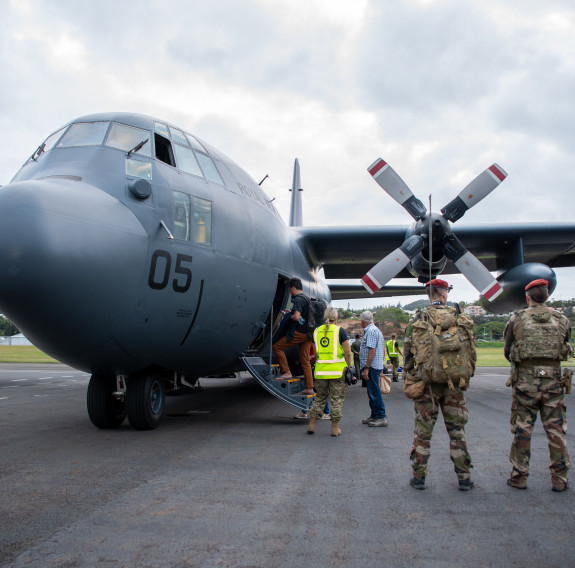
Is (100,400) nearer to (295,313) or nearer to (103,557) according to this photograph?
(295,313)

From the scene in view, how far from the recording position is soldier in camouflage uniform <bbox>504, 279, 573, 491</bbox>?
3.95 meters

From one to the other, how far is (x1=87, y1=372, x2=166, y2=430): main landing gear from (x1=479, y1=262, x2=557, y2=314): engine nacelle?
910cm

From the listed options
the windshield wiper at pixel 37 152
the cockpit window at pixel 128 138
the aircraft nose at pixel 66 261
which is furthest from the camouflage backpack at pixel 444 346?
the windshield wiper at pixel 37 152

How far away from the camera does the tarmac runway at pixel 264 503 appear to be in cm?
271

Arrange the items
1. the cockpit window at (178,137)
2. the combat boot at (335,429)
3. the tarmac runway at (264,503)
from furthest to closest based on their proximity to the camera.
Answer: the cockpit window at (178,137)
the combat boot at (335,429)
the tarmac runway at (264,503)

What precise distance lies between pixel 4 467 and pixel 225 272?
3348mm

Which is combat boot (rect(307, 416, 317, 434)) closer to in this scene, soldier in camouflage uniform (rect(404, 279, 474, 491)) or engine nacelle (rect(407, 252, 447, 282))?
soldier in camouflage uniform (rect(404, 279, 474, 491))

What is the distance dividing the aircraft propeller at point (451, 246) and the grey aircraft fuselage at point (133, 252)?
143 inches

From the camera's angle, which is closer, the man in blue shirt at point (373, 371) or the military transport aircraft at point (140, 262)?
the military transport aircraft at point (140, 262)

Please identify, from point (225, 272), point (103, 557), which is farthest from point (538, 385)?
point (225, 272)

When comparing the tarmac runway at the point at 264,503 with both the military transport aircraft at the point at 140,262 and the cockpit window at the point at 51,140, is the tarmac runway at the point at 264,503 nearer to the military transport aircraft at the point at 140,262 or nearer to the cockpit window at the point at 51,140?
the military transport aircraft at the point at 140,262

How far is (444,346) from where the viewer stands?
13.5 feet

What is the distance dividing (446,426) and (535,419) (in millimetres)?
753

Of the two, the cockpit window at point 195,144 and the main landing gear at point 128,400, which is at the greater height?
the cockpit window at point 195,144
